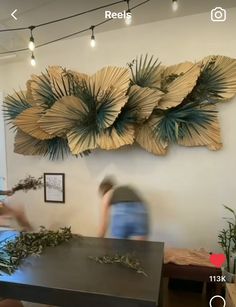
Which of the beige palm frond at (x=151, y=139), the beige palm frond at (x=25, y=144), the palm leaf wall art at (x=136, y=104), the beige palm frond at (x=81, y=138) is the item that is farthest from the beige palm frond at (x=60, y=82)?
the beige palm frond at (x=151, y=139)

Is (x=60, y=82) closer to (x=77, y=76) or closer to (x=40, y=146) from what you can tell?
(x=77, y=76)

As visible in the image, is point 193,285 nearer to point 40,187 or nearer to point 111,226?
point 111,226

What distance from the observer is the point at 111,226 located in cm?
260

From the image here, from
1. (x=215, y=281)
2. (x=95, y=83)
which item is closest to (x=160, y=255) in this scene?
(x=215, y=281)

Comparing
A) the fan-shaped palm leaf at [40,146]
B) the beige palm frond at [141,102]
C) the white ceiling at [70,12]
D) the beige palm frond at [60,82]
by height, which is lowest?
the fan-shaped palm leaf at [40,146]

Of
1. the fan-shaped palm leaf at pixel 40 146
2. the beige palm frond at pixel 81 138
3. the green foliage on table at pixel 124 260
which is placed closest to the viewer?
the green foliage on table at pixel 124 260

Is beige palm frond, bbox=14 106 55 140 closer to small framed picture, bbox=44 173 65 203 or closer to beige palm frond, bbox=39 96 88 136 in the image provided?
beige palm frond, bbox=39 96 88 136

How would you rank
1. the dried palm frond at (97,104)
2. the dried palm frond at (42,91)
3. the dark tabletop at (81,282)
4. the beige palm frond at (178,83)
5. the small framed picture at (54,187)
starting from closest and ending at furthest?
the dark tabletop at (81,282) → the beige palm frond at (178,83) → the dried palm frond at (97,104) → the dried palm frond at (42,91) → the small framed picture at (54,187)

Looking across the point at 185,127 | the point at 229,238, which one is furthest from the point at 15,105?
the point at 229,238

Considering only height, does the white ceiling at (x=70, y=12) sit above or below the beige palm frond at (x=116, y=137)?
above

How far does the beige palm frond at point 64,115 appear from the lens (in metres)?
2.82

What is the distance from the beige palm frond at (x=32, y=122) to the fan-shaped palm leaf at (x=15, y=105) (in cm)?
13

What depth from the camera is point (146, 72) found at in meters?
2.82

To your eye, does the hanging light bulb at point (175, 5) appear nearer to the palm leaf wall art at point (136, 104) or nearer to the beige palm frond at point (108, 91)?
the palm leaf wall art at point (136, 104)
